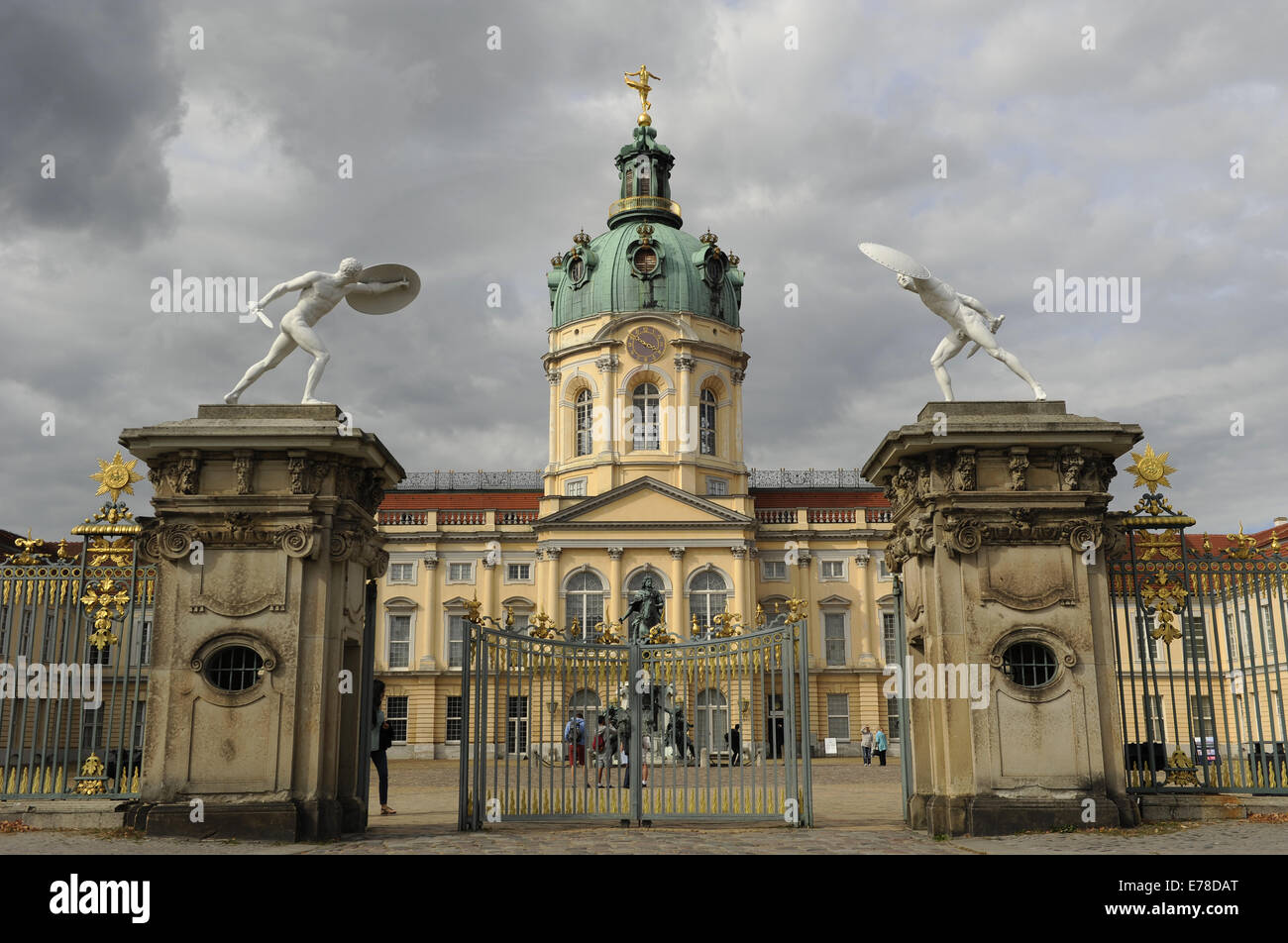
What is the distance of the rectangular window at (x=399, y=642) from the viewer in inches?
2039

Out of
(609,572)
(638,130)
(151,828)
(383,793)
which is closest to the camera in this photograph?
(151,828)

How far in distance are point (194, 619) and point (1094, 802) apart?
976 centimetres

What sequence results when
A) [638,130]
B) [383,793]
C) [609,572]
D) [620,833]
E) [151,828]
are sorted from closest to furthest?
[151,828] → [620,833] → [383,793] → [609,572] → [638,130]

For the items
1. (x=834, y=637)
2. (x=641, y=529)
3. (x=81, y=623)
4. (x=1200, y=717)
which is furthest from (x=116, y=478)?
(x=834, y=637)

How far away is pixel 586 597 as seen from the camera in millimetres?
49781

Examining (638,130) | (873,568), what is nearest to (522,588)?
(873,568)

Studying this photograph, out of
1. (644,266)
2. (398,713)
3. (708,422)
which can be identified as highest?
(644,266)

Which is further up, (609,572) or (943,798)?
(609,572)

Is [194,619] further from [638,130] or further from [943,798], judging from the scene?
[638,130]

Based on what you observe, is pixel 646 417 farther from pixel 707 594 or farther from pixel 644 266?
pixel 707 594

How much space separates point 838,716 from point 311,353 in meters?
42.3

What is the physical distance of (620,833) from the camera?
13375mm

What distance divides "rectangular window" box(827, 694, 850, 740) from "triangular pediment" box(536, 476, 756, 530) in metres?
9.14

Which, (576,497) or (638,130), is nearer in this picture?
(576,497)
